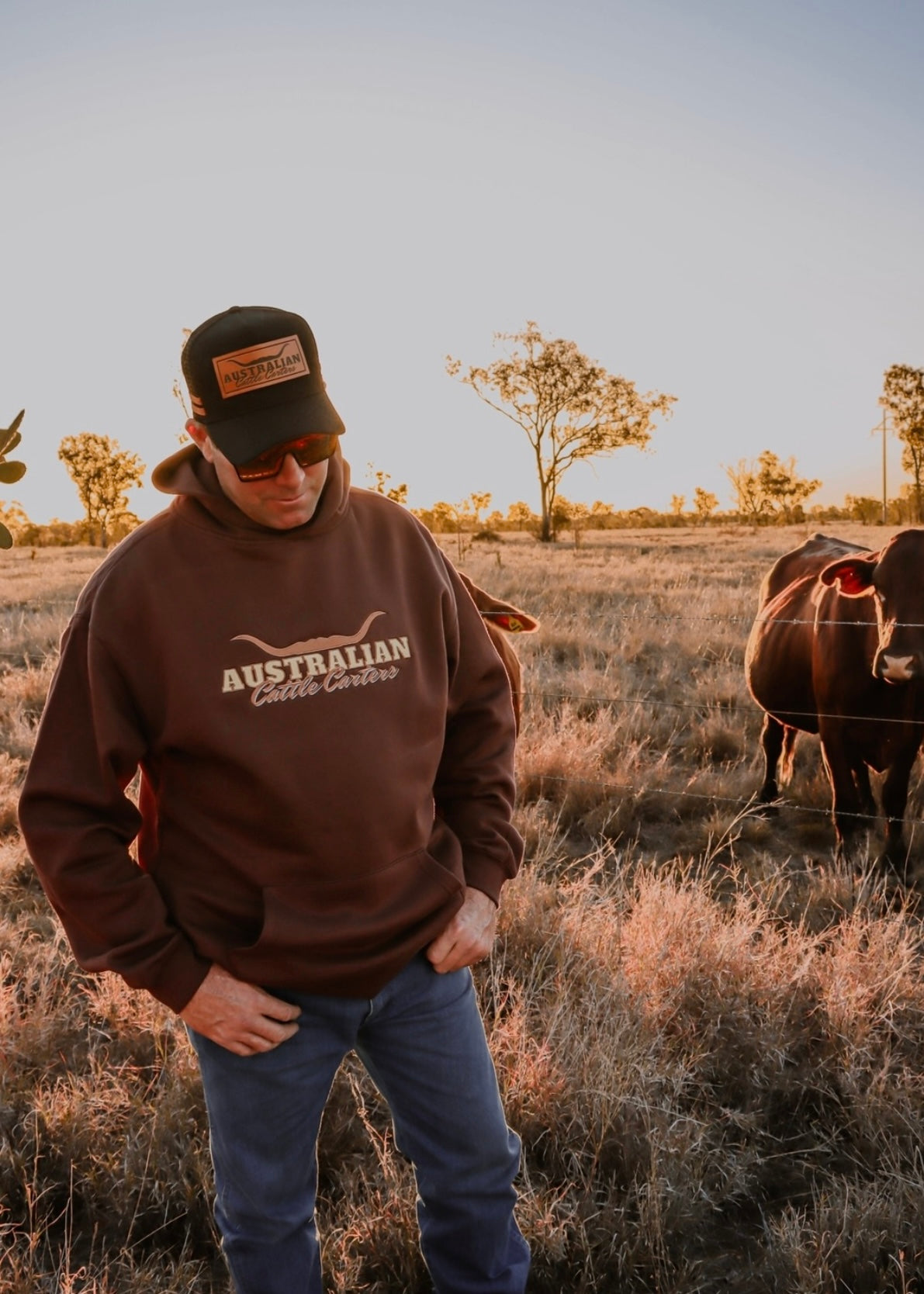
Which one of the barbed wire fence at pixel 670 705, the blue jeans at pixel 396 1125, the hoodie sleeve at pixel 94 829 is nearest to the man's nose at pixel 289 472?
the hoodie sleeve at pixel 94 829

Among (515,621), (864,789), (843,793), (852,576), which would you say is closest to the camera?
(515,621)

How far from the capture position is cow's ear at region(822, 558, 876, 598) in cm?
507

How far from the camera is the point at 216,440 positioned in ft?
5.80

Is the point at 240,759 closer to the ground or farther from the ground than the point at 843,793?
farther from the ground

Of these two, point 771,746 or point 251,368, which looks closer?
point 251,368

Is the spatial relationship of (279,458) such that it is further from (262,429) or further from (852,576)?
(852,576)

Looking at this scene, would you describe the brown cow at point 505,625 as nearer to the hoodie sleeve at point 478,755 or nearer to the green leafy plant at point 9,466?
the hoodie sleeve at point 478,755

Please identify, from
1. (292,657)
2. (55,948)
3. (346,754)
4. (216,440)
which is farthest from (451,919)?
(55,948)

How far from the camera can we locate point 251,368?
1.78 meters

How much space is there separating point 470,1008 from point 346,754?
26.3 inches

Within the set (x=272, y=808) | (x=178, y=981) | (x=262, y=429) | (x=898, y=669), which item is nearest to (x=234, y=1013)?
(x=178, y=981)

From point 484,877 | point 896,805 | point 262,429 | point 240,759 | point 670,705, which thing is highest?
point 262,429

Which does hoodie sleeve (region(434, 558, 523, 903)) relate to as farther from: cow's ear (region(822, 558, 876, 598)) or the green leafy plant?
cow's ear (region(822, 558, 876, 598))

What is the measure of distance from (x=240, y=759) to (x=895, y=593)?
165 inches
